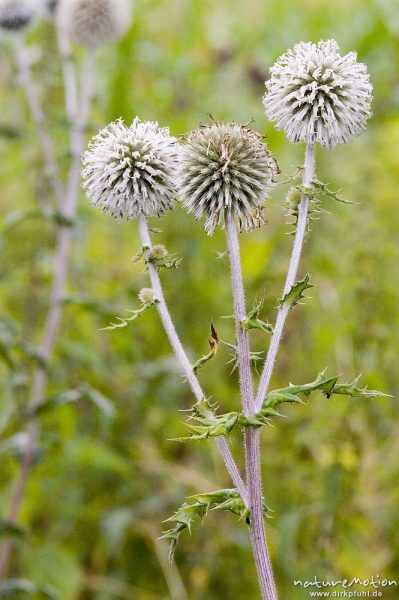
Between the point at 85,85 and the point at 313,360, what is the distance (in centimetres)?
186

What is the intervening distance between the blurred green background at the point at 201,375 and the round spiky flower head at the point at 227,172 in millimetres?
1166

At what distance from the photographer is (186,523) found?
5.19 feet

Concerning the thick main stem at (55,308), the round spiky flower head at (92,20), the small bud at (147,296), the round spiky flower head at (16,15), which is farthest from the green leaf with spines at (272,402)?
the round spiky flower head at (16,15)

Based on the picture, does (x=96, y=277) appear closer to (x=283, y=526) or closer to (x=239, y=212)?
(x=283, y=526)

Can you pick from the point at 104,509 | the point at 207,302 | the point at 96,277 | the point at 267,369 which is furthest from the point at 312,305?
the point at 267,369

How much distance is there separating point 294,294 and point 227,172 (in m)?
0.43

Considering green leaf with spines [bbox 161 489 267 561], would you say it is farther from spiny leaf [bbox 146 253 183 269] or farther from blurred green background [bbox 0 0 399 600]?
blurred green background [bbox 0 0 399 600]

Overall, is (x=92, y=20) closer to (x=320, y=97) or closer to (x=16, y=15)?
(x=16, y=15)

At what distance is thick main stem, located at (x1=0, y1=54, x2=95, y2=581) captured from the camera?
133 inches

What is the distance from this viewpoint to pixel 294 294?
68.3 inches

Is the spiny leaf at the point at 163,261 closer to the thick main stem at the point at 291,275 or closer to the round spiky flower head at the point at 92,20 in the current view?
the thick main stem at the point at 291,275

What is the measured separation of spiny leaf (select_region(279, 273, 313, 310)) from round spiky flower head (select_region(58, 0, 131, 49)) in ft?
8.62

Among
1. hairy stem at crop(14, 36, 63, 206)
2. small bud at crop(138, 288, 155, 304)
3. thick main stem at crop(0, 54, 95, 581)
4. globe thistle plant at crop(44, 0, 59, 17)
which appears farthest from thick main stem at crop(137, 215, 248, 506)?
globe thistle plant at crop(44, 0, 59, 17)

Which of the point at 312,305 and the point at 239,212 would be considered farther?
the point at 312,305
